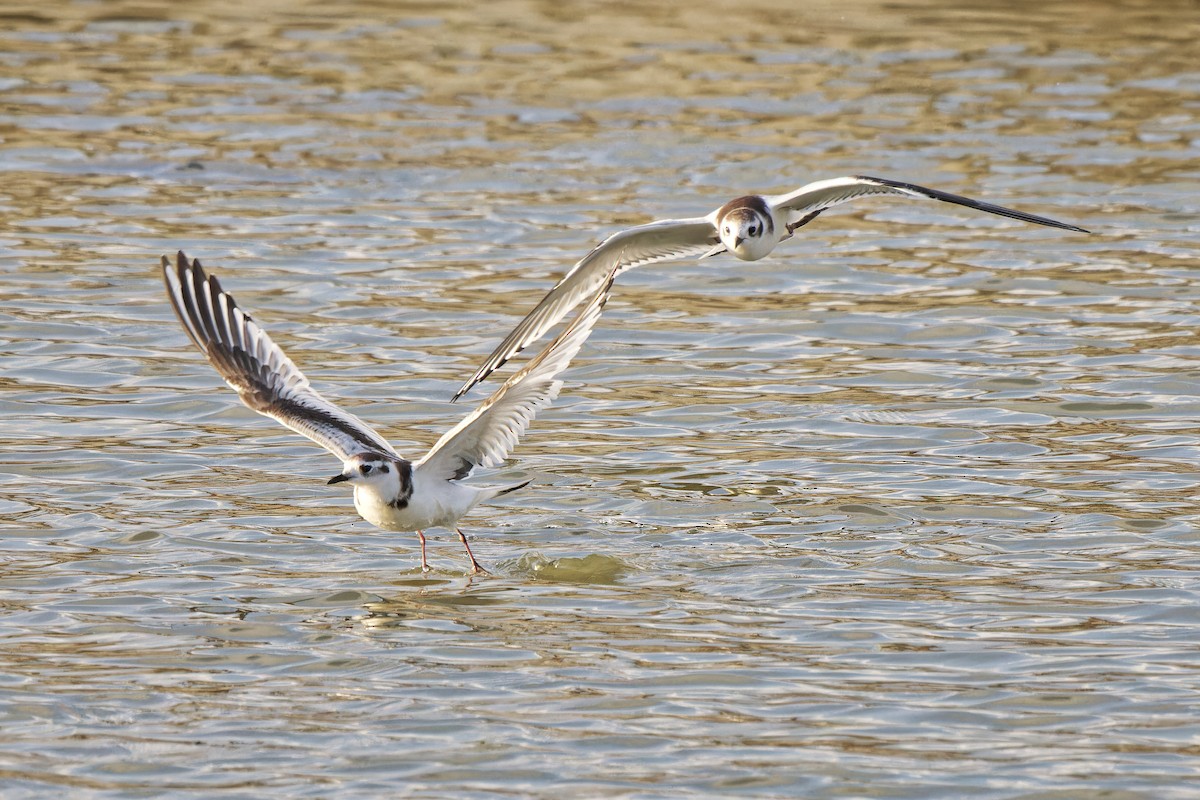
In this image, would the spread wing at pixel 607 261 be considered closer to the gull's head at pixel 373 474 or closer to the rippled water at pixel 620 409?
the rippled water at pixel 620 409

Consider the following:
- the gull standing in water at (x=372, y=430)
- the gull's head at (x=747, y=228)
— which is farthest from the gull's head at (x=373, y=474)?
the gull's head at (x=747, y=228)

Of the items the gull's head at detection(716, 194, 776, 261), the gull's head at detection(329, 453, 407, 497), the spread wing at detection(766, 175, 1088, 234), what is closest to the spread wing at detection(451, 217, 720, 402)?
the gull's head at detection(716, 194, 776, 261)

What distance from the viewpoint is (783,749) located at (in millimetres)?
8633

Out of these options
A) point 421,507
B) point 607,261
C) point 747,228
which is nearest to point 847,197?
point 747,228

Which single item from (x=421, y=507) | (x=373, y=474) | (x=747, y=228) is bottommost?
(x=421, y=507)

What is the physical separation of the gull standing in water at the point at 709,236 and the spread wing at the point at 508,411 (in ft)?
2.75

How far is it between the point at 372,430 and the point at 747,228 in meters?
2.51

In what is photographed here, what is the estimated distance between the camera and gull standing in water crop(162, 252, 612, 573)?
1073cm

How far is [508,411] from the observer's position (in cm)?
1104

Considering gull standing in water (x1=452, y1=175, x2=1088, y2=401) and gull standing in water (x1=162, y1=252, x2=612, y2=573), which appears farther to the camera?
gull standing in water (x1=452, y1=175, x2=1088, y2=401)

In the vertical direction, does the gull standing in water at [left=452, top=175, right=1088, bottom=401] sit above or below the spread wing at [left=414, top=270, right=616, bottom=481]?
above

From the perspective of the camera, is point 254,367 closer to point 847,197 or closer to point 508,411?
point 508,411

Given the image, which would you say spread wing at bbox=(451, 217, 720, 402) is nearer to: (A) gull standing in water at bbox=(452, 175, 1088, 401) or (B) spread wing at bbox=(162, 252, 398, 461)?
(A) gull standing in water at bbox=(452, 175, 1088, 401)

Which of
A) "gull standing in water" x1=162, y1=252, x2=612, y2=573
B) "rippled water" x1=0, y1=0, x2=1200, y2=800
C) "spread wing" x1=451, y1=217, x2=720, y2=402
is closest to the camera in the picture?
"rippled water" x1=0, y1=0, x2=1200, y2=800
